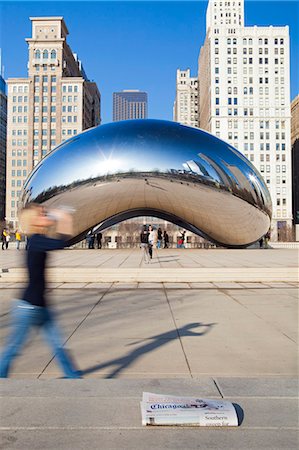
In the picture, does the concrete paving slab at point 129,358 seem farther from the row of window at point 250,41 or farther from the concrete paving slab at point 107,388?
the row of window at point 250,41

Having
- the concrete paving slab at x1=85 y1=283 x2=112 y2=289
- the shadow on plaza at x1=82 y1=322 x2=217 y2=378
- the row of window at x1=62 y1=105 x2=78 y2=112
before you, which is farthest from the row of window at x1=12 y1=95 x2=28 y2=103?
the shadow on plaza at x1=82 y1=322 x2=217 y2=378

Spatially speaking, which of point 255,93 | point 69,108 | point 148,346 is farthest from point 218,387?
point 69,108

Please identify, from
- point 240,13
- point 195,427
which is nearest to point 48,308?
point 195,427

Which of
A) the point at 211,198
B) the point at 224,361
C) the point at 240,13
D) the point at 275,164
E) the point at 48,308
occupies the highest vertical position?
the point at 240,13

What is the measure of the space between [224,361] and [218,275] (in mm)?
5103

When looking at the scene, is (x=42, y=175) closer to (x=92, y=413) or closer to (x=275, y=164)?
(x=92, y=413)

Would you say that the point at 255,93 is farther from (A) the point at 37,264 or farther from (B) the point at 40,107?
(A) the point at 37,264

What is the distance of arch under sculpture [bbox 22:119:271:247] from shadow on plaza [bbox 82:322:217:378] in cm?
401

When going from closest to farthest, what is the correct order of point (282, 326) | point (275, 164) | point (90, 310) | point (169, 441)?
point (169, 441) → point (282, 326) → point (90, 310) → point (275, 164)

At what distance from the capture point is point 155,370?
2984 mm

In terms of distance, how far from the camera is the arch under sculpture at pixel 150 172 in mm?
7805

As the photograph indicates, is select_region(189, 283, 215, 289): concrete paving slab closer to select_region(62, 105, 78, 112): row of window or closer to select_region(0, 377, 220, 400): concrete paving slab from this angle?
select_region(0, 377, 220, 400): concrete paving slab

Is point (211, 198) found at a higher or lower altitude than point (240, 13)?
lower

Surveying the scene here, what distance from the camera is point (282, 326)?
14.3ft
